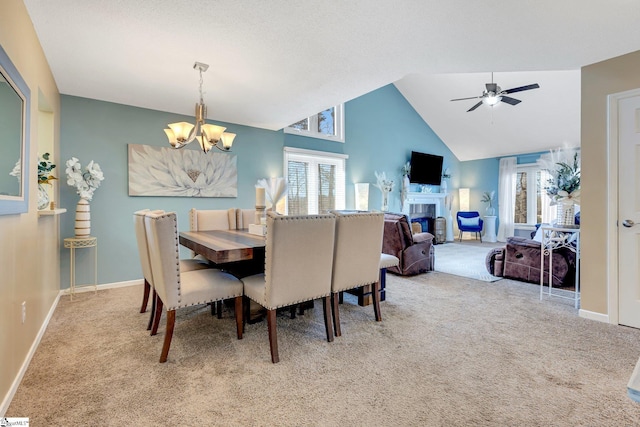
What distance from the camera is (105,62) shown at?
2750mm

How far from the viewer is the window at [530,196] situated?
301 inches

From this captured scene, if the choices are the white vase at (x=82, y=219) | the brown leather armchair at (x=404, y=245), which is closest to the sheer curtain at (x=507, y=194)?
the brown leather armchair at (x=404, y=245)

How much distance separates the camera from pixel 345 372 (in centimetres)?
184

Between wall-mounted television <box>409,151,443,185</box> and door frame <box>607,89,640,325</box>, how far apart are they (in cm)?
498

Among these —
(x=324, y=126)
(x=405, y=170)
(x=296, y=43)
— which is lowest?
(x=405, y=170)

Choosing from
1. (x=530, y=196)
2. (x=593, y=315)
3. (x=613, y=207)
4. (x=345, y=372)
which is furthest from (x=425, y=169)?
(x=345, y=372)

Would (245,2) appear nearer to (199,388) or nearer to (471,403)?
(199,388)

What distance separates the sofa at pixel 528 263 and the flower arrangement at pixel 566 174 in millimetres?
1007

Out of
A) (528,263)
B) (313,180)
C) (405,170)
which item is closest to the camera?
(528,263)

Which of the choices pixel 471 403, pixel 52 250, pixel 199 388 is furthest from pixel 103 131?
pixel 471 403

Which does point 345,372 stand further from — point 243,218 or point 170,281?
point 243,218

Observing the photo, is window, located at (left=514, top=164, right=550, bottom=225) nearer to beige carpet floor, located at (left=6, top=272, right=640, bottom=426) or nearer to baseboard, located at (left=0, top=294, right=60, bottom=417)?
beige carpet floor, located at (left=6, top=272, right=640, bottom=426)

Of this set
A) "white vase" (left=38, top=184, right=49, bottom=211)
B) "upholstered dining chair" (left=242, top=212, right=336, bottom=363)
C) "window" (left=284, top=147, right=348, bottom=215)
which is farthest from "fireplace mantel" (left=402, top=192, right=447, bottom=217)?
"white vase" (left=38, top=184, right=49, bottom=211)

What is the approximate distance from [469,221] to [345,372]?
7.48 m
